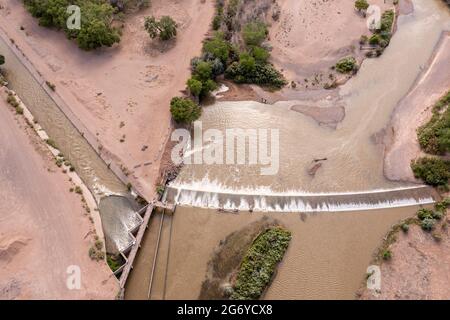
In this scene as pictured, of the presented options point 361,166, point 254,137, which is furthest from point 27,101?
point 361,166

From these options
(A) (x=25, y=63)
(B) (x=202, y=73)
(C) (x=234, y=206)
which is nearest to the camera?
(C) (x=234, y=206)

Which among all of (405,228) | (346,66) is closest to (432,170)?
(405,228)

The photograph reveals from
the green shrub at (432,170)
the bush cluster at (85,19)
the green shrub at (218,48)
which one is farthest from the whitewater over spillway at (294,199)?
the bush cluster at (85,19)

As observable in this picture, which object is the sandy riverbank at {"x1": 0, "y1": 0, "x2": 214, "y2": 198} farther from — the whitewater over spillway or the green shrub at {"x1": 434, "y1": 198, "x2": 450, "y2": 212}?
the green shrub at {"x1": 434, "y1": 198, "x2": 450, "y2": 212}

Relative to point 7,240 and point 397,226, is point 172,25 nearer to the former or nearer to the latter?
point 7,240

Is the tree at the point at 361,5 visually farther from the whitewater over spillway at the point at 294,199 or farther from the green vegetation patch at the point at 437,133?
the whitewater over spillway at the point at 294,199

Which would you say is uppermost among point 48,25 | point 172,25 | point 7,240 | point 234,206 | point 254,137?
point 172,25

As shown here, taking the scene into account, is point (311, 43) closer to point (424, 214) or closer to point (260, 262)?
point (424, 214)

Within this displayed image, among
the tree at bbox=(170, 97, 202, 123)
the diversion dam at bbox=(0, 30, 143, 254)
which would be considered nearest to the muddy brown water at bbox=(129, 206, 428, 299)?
the diversion dam at bbox=(0, 30, 143, 254)
